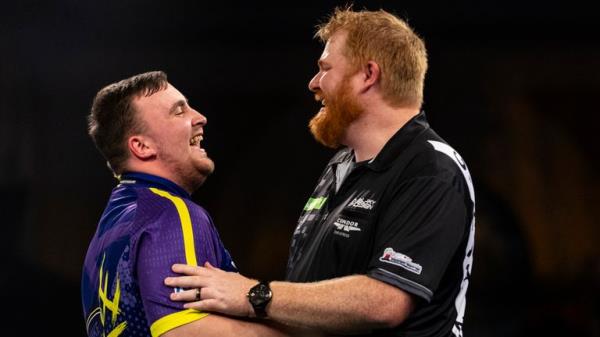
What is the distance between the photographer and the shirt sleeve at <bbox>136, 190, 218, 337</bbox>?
2.30 meters

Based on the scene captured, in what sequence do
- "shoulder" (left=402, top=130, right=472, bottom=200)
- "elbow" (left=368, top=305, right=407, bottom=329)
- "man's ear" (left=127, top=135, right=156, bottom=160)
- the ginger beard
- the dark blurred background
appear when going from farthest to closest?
1. the dark blurred background
2. the ginger beard
3. "man's ear" (left=127, top=135, right=156, bottom=160)
4. "shoulder" (left=402, top=130, right=472, bottom=200)
5. "elbow" (left=368, top=305, right=407, bottom=329)

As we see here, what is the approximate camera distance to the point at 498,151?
548 centimetres

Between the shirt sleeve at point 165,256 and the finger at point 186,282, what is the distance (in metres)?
0.02

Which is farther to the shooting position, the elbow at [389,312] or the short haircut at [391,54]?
the short haircut at [391,54]

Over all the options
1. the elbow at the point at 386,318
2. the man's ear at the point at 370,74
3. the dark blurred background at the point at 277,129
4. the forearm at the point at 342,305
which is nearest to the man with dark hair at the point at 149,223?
the forearm at the point at 342,305

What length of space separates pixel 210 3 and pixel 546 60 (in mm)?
2223

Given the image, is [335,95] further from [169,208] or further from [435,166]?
[169,208]

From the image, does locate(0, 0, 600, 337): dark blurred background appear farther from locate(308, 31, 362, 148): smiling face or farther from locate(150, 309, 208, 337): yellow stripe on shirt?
locate(150, 309, 208, 337): yellow stripe on shirt

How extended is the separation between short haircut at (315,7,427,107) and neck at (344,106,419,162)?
32 mm

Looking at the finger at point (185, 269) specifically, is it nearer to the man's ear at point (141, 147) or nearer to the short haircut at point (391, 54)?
the man's ear at point (141, 147)

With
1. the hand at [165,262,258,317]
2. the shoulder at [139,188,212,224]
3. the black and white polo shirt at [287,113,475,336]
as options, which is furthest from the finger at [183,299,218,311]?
the black and white polo shirt at [287,113,475,336]

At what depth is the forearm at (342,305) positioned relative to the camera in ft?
7.39

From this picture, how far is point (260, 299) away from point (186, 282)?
0.66ft

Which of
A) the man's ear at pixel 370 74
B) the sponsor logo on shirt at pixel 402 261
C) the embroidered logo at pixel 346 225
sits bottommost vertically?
the sponsor logo on shirt at pixel 402 261
